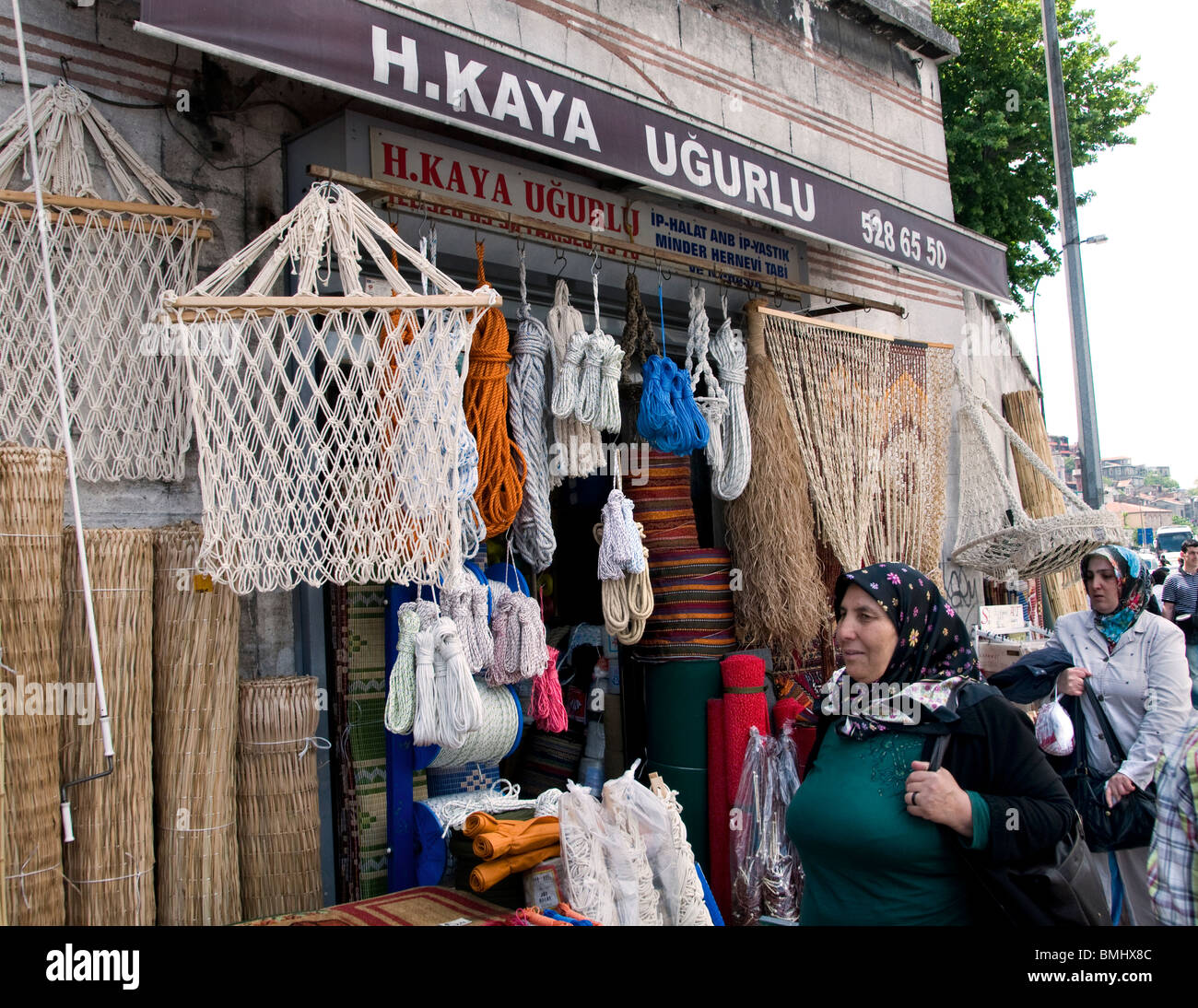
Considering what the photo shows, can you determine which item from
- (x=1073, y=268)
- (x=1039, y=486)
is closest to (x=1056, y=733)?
(x=1039, y=486)

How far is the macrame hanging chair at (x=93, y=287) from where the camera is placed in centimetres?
329

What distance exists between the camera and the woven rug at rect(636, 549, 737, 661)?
506cm

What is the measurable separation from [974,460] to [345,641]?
461cm

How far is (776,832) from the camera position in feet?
15.2

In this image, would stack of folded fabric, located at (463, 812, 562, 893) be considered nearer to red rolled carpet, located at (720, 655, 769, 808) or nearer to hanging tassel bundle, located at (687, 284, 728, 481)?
red rolled carpet, located at (720, 655, 769, 808)

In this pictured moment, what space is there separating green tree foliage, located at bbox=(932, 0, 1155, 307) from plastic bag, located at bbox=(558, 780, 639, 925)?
13331 mm

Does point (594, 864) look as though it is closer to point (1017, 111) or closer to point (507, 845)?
point (507, 845)

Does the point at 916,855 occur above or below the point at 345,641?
below

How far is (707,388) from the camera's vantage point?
4.89 m

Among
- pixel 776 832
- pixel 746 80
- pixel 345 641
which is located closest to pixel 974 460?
pixel 746 80

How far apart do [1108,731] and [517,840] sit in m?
2.35

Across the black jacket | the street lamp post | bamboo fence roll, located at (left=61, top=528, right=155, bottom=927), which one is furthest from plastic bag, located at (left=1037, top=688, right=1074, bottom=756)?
the street lamp post

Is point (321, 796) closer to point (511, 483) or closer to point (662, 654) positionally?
point (511, 483)

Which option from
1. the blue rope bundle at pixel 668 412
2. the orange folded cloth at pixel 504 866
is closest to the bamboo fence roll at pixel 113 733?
the orange folded cloth at pixel 504 866
